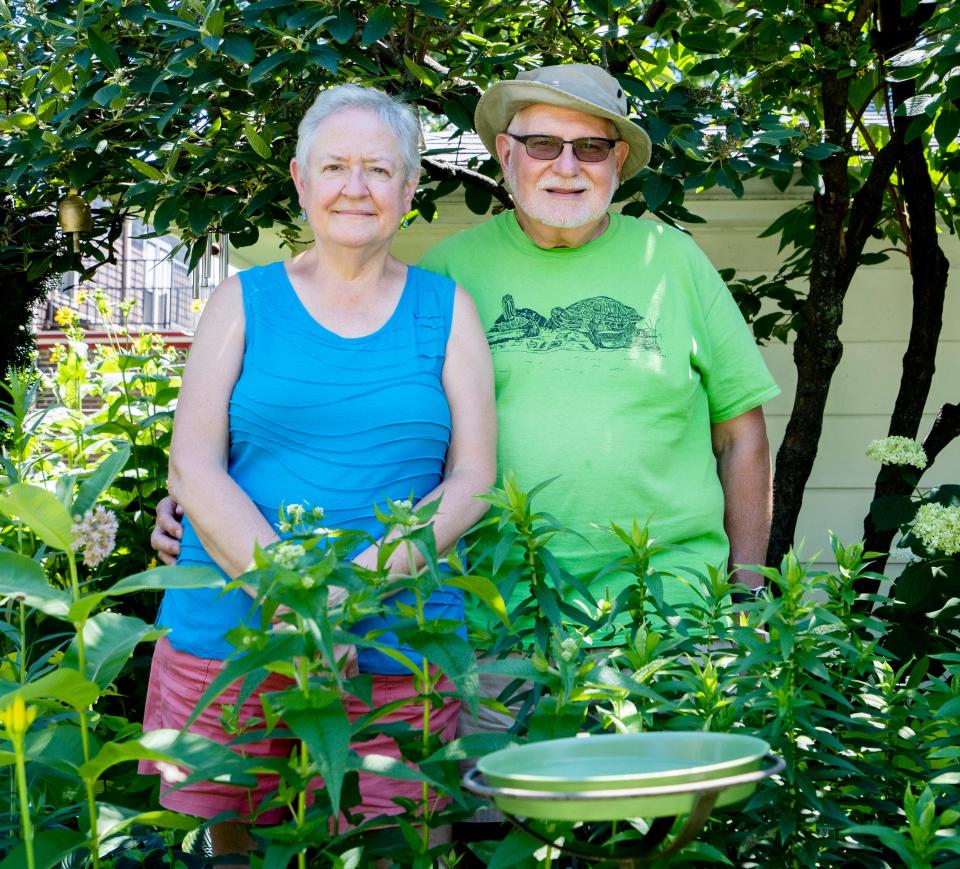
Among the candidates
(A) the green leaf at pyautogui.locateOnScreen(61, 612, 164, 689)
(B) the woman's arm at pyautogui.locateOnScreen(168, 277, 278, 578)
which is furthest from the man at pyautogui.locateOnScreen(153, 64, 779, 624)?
(A) the green leaf at pyautogui.locateOnScreen(61, 612, 164, 689)

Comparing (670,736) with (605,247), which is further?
(605,247)

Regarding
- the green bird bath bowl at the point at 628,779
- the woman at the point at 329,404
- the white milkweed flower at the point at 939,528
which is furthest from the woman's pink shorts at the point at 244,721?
the white milkweed flower at the point at 939,528

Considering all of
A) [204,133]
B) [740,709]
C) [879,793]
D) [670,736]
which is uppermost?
[204,133]

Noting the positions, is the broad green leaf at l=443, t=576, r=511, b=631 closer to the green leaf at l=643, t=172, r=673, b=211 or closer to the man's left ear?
the man's left ear

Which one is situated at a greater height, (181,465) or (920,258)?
(920,258)

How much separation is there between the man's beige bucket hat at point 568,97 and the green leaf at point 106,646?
1733 millimetres

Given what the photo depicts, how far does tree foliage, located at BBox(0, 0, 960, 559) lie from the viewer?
9.80 ft

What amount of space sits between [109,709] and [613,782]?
9.19ft

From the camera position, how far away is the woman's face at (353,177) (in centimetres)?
236

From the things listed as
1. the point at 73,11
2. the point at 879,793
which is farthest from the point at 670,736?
the point at 73,11

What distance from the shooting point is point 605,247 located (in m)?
2.72

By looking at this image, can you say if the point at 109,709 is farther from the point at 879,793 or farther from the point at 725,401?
the point at 879,793

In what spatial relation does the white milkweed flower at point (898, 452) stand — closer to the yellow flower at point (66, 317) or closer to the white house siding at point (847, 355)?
the white house siding at point (847, 355)

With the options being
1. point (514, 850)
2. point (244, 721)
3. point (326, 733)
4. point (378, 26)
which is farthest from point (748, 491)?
point (326, 733)
